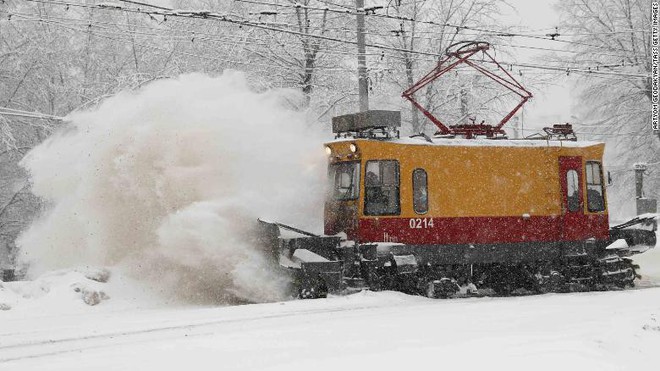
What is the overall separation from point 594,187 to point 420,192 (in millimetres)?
4642

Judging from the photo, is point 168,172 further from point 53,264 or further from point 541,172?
point 541,172

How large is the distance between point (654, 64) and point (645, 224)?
43.4 feet

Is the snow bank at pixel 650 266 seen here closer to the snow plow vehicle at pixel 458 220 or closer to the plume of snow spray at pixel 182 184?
the snow plow vehicle at pixel 458 220

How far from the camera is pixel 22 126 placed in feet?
89.5

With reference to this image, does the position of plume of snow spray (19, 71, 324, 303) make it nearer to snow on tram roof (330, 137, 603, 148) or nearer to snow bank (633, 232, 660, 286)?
snow on tram roof (330, 137, 603, 148)

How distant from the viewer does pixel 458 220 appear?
15.5 metres

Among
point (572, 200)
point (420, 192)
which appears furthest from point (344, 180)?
point (572, 200)

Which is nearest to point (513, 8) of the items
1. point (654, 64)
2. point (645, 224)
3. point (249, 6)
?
point (654, 64)

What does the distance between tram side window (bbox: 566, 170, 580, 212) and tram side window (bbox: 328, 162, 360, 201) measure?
4.98 m

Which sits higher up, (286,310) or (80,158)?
(80,158)

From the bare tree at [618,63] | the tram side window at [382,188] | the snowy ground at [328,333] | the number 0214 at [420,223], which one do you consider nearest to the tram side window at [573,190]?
the snowy ground at [328,333]

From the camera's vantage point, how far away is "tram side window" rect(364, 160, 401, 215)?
1477 centimetres

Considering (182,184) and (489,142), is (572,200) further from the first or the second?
(182,184)

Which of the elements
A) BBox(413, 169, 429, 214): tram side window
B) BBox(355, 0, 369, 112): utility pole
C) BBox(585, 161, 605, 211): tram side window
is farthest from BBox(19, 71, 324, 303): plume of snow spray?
BBox(585, 161, 605, 211): tram side window
